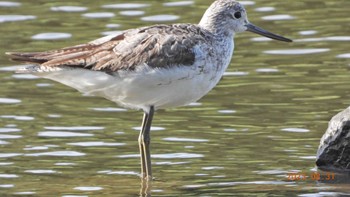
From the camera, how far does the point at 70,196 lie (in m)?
11.4

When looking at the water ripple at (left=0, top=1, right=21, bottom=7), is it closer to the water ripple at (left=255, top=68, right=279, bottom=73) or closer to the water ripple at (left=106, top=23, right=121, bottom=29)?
the water ripple at (left=106, top=23, right=121, bottom=29)

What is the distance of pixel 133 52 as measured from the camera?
39.1 ft

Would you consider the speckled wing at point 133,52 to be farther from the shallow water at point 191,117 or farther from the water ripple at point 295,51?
the water ripple at point 295,51

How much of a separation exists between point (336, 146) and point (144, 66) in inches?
84.0

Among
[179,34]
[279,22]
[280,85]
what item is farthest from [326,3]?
[179,34]

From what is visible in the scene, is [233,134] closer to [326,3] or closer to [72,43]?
[72,43]

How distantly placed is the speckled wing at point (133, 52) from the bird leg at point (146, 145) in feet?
2.26

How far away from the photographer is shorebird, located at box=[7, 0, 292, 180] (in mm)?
11773

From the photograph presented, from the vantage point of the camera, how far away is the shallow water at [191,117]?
39.0 ft

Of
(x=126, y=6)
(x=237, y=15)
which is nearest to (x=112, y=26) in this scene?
(x=126, y=6)

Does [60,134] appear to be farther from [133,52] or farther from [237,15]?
[237,15]

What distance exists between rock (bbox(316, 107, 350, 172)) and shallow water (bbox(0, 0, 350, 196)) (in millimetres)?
208

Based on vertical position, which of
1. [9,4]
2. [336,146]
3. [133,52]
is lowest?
[336,146]

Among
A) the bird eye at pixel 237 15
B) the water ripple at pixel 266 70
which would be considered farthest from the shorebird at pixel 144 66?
the water ripple at pixel 266 70
